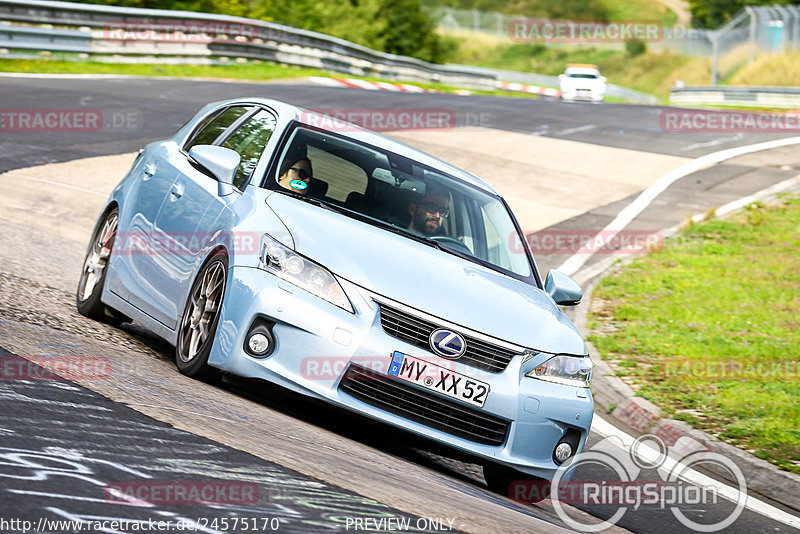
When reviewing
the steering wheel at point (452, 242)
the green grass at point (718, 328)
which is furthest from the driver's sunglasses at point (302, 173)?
the green grass at point (718, 328)

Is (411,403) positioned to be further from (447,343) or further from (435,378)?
(447,343)

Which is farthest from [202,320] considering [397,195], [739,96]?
[739,96]

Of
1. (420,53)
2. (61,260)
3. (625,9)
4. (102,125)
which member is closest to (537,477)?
(61,260)

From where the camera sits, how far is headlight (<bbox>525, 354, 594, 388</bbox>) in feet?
19.2

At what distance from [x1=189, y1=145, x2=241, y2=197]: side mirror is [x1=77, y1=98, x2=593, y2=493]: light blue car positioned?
12 mm

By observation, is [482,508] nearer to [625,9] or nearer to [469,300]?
[469,300]

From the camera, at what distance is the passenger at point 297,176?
6.69 m

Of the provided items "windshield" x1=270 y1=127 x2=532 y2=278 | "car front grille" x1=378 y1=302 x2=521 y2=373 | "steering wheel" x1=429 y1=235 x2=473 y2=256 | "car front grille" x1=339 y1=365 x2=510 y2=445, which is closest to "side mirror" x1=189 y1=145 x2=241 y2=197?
"windshield" x1=270 y1=127 x2=532 y2=278

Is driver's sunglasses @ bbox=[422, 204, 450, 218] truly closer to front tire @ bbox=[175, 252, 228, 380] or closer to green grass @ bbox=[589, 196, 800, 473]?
front tire @ bbox=[175, 252, 228, 380]

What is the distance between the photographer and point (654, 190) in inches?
727

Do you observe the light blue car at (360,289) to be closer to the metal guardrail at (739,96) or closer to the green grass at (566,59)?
the metal guardrail at (739,96)

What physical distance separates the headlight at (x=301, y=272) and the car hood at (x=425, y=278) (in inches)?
1.8

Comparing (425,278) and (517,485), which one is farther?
(517,485)

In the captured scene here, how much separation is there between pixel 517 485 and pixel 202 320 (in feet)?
6.26
